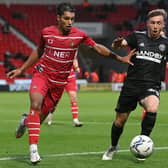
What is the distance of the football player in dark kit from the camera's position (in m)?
8.51

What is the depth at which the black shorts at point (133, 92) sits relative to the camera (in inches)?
338

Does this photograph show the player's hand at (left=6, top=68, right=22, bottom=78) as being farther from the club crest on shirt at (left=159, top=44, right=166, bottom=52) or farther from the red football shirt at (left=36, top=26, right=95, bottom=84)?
the club crest on shirt at (left=159, top=44, right=166, bottom=52)

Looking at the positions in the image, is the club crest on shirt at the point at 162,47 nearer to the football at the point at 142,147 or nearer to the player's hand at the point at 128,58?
the player's hand at the point at 128,58

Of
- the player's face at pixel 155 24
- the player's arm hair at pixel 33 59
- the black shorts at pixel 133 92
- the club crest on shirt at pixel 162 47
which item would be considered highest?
the player's face at pixel 155 24

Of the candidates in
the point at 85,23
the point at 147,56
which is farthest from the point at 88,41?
the point at 85,23

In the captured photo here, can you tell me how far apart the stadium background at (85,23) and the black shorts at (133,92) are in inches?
1202

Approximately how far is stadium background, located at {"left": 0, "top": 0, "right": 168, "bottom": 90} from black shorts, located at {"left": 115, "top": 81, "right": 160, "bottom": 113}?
30538 millimetres

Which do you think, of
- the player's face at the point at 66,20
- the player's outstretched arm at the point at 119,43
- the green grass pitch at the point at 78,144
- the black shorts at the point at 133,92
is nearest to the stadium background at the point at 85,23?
the green grass pitch at the point at 78,144

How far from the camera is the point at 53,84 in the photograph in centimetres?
890

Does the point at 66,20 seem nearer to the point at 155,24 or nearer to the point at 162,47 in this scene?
the point at 155,24

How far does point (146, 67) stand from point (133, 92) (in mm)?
387

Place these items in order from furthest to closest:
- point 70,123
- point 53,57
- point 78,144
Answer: point 70,123, point 78,144, point 53,57

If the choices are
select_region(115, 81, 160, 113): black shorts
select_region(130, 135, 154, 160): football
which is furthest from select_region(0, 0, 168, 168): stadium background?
select_region(115, 81, 160, 113): black shorts

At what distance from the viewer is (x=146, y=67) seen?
8617 mm
